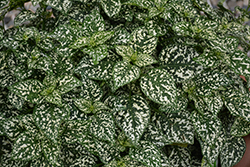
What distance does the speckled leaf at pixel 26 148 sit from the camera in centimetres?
133

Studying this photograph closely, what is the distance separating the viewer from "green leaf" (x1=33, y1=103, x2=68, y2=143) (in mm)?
1300

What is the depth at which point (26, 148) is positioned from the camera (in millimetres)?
1370

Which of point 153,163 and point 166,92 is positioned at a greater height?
point 166,92

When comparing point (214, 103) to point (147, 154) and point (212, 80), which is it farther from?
point (147, 154)

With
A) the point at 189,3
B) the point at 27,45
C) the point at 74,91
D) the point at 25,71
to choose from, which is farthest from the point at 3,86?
the point at 189,3

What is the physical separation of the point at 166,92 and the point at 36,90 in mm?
791

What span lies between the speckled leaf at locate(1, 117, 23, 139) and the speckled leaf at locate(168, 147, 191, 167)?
1017 millimetres

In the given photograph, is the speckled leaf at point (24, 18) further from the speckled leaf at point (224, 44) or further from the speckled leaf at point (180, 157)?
the speckled leaf at point (180, 157)

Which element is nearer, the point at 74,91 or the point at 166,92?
the point at 166,92

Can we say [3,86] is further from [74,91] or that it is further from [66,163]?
[66,163]

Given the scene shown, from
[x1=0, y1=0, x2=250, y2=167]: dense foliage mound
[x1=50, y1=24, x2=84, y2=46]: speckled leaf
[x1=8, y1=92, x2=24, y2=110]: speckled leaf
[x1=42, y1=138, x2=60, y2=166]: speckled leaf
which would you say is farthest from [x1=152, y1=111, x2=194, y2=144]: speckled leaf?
[x1=8, y1=92, x2=24, y2=110]: speckled leaf

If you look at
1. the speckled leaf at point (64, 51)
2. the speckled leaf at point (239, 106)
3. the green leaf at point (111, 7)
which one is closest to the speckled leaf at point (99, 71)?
the speckled leaf at point (64, 51)

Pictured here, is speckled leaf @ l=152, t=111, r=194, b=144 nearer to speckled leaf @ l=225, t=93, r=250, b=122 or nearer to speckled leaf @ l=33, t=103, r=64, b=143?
speckled leaf @ l=225, t=93, r=250, b=122

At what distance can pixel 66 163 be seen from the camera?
1516 millimetres
